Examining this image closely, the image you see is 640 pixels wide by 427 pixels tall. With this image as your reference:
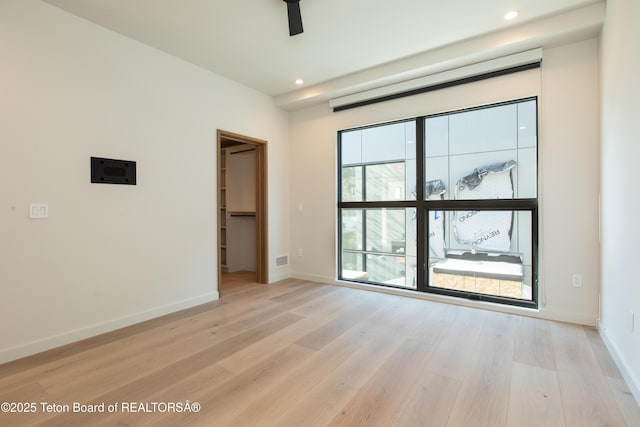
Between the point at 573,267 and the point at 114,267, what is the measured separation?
435cm

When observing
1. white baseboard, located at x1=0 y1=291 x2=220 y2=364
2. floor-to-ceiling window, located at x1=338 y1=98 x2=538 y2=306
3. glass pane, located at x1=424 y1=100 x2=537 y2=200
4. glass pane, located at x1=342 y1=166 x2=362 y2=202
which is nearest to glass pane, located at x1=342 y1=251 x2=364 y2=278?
floor-to-ceiling window, located at x1=338 y1=98 x2=538 y2=306

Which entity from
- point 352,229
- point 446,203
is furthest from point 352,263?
point 446,203

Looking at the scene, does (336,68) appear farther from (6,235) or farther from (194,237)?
(6,235)

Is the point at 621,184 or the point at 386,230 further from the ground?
the point at 621,184

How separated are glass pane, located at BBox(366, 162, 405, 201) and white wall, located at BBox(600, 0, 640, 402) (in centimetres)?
196

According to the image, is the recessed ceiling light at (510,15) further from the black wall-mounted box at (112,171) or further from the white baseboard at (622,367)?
the black wall-mounted box at (112,171)

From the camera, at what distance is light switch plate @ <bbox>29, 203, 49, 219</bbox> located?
7.62 ft

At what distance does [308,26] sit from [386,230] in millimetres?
2618

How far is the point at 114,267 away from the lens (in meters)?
2.79

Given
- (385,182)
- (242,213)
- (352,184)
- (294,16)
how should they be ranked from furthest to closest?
(242,213) < (352,184) < (385,182) < (294,16)

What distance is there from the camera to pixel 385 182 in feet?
13.4

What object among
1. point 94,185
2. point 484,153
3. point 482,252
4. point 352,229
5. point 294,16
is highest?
point 294,16

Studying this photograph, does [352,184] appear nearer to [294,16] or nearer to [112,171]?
[294,16]

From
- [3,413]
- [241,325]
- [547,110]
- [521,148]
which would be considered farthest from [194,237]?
[547,110]
